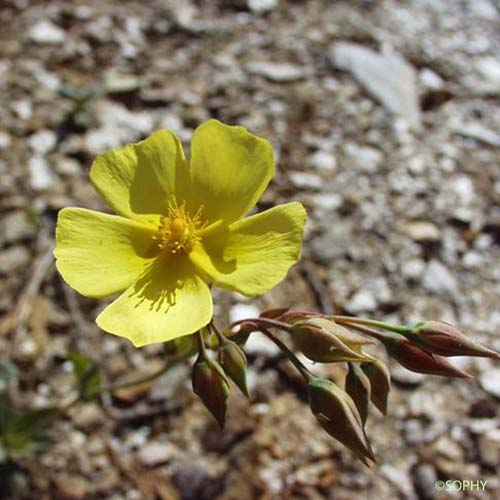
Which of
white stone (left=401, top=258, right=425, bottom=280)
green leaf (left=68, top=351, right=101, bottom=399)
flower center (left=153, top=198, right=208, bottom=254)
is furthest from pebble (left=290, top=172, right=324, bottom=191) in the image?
green leaf (left=68, top=351, right=101, bottom=399)

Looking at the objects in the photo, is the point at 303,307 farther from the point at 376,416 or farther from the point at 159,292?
the point at 159,292

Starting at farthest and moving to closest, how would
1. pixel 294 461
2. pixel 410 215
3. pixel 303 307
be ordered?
1. pixel 410 215
2. pixel 303 307
3. pixel 294 461

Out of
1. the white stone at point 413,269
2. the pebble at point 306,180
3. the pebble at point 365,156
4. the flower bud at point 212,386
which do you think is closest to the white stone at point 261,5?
the pebble at point 365,156

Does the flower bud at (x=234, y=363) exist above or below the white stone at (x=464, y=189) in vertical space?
above

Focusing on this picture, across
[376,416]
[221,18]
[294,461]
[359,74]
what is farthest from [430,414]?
[221,18]

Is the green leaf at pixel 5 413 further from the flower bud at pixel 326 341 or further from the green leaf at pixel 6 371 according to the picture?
the flower bud at pixel 326 341
